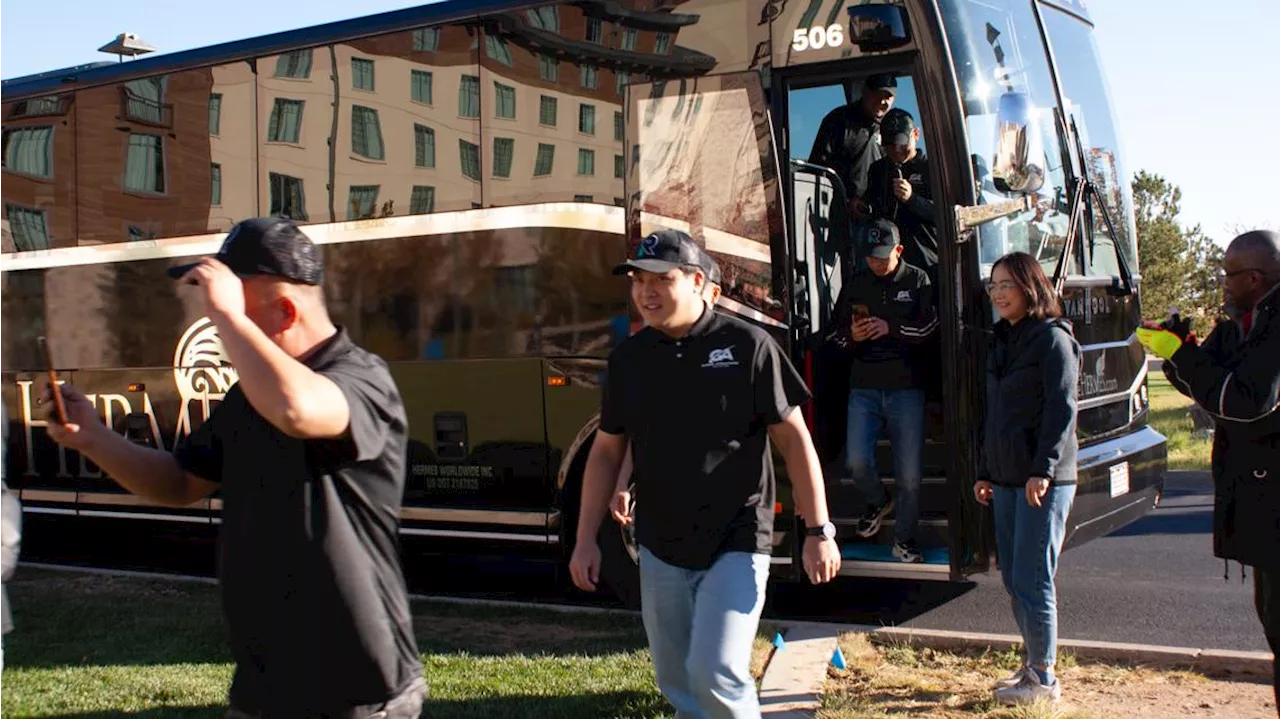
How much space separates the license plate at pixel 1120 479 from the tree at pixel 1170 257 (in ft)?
153

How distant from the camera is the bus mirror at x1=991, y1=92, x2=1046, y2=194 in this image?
Result: 705 cm

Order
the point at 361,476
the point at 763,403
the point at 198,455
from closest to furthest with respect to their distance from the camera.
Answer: the point at 361,476 < the point at 198,455 < the point at 763,403

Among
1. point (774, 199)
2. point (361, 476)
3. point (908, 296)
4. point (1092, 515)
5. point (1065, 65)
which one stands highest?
point (1065, 65)

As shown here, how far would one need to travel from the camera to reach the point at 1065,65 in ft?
25.8

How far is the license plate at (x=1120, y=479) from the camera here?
292 inches

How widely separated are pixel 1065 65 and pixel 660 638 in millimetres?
5142

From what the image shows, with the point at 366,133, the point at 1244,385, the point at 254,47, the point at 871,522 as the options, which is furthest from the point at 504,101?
the point at 1244,385

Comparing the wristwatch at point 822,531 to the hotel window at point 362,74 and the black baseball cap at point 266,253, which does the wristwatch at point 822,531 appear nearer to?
the black baseball cap at point 266,253

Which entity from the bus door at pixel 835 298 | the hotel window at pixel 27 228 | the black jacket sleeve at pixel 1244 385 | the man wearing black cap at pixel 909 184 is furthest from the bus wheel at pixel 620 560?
the hotel window at pixel 27 228

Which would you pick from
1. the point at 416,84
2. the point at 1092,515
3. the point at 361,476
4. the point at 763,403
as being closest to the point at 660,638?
the point at 763,403

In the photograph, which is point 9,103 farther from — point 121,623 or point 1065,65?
point 1065,65

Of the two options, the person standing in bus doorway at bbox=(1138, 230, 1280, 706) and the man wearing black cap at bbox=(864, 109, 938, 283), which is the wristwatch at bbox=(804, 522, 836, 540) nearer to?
the person standing in bus doorway at bbox=(1138, 230, 1280, 706)

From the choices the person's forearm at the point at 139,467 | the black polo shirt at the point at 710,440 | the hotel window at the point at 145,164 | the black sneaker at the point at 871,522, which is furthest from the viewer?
the hotel window at the point at 145,164

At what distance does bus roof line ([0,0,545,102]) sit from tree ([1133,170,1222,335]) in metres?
47.3
